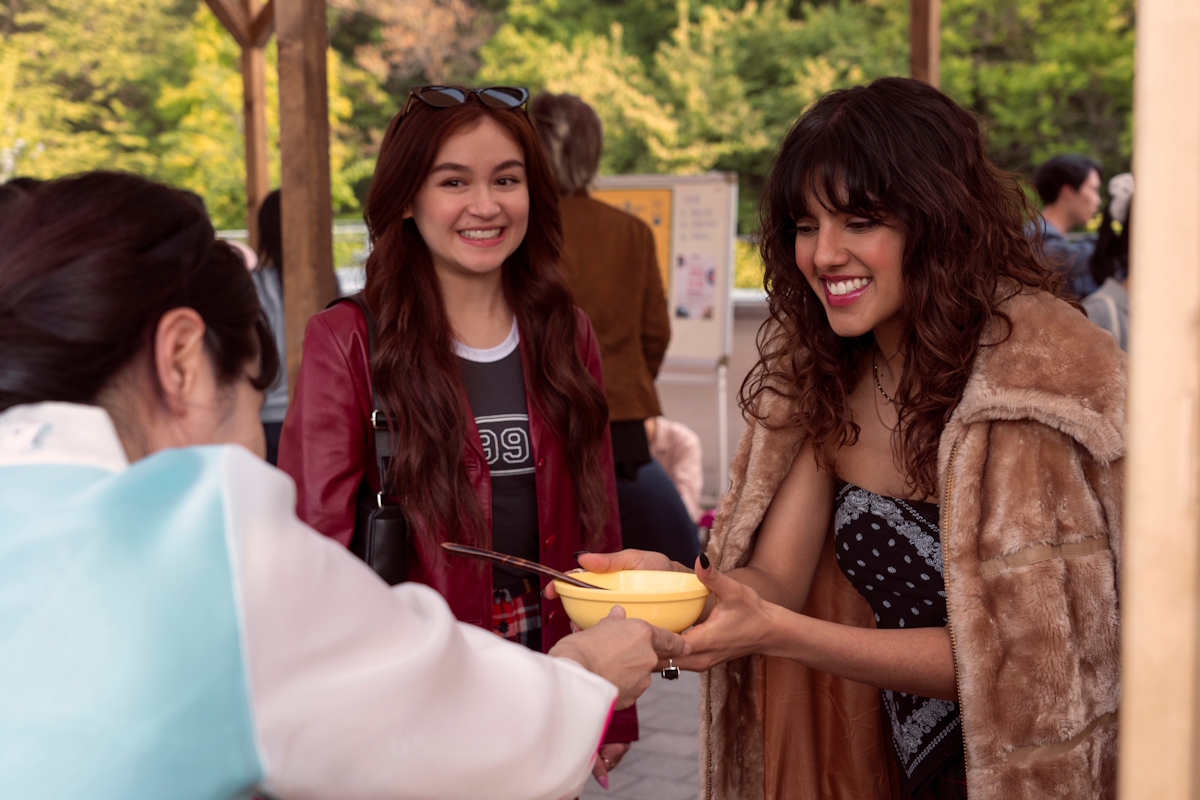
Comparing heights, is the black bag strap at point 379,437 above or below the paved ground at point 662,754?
above

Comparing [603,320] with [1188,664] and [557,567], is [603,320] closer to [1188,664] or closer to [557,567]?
[557,567]

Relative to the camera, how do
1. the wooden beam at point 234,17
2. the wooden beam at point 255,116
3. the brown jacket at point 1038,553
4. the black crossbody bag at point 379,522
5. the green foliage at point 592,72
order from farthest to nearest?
the green foliage at point 592,72, the wooden beam at point 255,116, the wooden beam at point 234,17, the black crossbody bag at point 379,522, the brown jacket at point 1038,553

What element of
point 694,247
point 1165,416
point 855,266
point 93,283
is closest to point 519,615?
point 855,266

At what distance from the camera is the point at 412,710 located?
3.08 ft

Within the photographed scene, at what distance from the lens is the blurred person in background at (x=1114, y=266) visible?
13.1ft

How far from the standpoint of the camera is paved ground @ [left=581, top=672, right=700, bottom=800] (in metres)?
3.30

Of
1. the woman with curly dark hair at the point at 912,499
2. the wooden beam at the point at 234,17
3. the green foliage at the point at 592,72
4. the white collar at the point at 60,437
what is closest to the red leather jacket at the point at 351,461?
the woman with curly dark hair at the point at 912,499

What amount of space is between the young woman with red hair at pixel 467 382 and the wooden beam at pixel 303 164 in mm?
971

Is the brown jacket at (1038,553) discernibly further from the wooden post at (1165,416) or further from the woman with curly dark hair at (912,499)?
the wooden post at (1165,416)

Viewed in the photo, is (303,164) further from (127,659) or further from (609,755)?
(127,659)

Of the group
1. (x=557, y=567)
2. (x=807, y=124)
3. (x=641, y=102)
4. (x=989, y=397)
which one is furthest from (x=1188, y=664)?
(x=641, y=102)

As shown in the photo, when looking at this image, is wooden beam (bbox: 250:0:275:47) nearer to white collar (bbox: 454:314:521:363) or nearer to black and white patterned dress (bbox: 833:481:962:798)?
white collar (bbox: 454:314:521:363)

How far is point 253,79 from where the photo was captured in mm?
6250

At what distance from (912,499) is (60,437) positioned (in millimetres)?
1260
